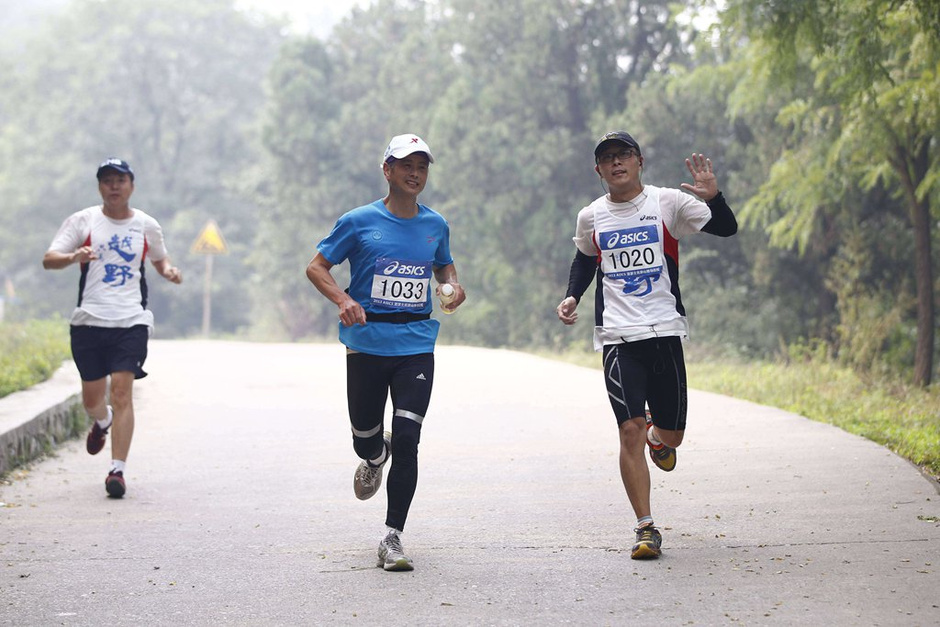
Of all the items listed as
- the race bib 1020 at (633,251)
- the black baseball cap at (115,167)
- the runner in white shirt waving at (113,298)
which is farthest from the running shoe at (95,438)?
the race bib 1020 at (633,251)

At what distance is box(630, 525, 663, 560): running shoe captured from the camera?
6.49m

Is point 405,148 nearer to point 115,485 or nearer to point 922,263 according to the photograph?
point 115,485

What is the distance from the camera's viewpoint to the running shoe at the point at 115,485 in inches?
352

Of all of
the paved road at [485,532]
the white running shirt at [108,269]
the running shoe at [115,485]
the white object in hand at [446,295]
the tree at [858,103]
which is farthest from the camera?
the tree at [858,103]

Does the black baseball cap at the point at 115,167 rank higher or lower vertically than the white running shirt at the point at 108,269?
higher

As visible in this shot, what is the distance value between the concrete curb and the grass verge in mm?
6402

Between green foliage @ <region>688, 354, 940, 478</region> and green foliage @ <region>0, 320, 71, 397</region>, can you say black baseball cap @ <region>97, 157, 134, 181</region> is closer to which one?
green foliage @ <region>0, 320, 71, 397</region>

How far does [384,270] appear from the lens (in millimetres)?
6840

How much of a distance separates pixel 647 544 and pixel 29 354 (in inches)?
471

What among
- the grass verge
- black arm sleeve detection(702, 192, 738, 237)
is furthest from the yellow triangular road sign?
black arm sleeve detection(702, 192, 738, 237)

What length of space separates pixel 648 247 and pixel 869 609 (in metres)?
2.23

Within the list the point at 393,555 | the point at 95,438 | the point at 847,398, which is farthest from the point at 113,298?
the point at 847,398

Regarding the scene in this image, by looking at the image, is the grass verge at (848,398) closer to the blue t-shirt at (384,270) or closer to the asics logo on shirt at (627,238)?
the asics logo on shirt at (627,238)

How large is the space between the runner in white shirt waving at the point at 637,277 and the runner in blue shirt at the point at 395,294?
0.77m
